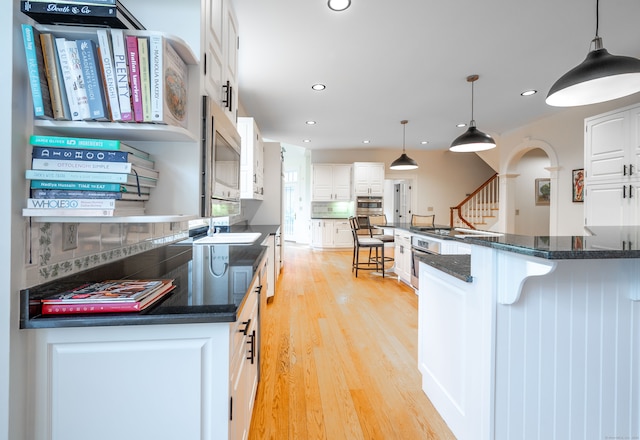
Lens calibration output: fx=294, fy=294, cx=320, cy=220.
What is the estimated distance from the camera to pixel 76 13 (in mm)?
810

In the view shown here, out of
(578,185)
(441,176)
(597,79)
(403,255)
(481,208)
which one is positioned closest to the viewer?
(597,79)

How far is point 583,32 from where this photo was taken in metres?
2.66

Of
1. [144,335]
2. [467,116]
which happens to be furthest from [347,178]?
[144,335]

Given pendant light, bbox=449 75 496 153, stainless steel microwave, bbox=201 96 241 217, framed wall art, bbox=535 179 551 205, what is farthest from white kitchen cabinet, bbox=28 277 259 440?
framed wall art, bbox=535 179 551 205

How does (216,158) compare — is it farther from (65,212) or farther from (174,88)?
(65,212)

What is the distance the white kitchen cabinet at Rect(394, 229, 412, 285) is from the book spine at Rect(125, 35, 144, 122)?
3656 millimetres

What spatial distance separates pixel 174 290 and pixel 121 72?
0.72 meters

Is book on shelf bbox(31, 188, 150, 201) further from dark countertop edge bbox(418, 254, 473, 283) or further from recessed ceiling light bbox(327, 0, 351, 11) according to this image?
recessed ceiling light bbox(327, 0, 351, 11)

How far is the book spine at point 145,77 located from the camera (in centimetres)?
89

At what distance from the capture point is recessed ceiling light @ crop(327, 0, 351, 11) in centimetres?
224

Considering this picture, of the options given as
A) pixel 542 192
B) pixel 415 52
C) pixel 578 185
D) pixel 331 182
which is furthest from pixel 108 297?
pixel 542 192

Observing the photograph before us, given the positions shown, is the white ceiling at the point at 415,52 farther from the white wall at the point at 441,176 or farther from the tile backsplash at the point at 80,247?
the white wall at the point at 441,176

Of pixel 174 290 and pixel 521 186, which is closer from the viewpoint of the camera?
pixel 174 290

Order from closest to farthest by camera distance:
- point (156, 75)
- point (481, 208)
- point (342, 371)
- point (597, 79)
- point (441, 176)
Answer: point (156, 75) < point (597, 79) < point (342, 371) < point (481, 208) < point (441, 176)
